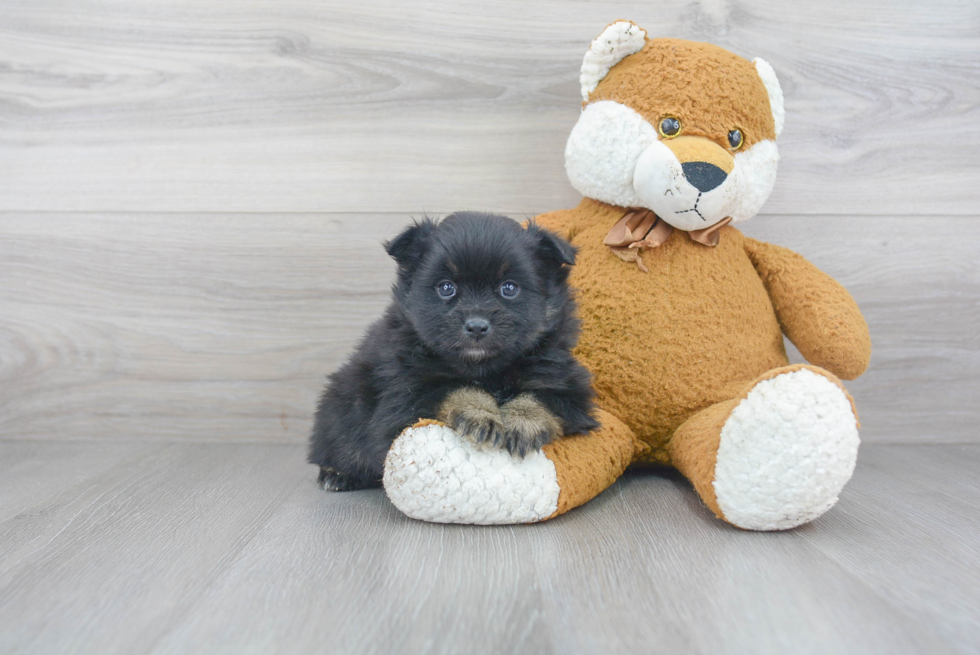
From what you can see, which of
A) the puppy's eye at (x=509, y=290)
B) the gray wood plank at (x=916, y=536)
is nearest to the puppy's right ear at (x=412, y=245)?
the puppy's eye at (x=509, y=290)

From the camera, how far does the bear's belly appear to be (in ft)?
5.51

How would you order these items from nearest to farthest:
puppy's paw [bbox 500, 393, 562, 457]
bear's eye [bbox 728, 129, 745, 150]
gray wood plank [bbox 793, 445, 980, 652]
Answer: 1. gray wood plank [bbox 793, 445, 980, 652]
2. puppy's paw [bbox 500, 393, 562, 457]
3. bear's eye [bbox 728, 129, 745, 150]

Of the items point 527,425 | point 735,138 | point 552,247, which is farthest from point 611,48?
point 527,425

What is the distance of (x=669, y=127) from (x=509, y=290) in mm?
603

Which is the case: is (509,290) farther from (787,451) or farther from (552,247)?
(787,451)

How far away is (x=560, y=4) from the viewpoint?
7.03 feet

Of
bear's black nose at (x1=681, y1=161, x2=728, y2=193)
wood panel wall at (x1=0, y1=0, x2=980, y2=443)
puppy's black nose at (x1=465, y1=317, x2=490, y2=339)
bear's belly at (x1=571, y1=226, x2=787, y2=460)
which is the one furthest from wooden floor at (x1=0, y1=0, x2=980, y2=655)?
puppy's black nose at (x1=465, y1=317, x2=490, y2=339)

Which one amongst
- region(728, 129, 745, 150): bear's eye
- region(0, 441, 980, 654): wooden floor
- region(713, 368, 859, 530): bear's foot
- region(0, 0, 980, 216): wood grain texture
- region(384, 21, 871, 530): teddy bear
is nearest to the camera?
region(0, 441, 980, 654): wooden floor

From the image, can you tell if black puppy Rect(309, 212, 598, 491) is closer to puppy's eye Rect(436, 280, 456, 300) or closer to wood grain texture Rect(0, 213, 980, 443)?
puppy's eye Rect(436, 280, 456, 300)

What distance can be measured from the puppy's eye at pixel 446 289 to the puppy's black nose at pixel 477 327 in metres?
0.11

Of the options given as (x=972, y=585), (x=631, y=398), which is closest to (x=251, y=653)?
(x=631, y=398)

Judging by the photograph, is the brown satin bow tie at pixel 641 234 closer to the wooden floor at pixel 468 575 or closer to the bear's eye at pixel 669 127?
the bear's eye at pixel 669 127

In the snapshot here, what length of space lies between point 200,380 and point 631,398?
144 centimetres

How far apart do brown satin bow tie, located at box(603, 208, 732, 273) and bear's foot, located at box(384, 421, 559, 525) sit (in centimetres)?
61
